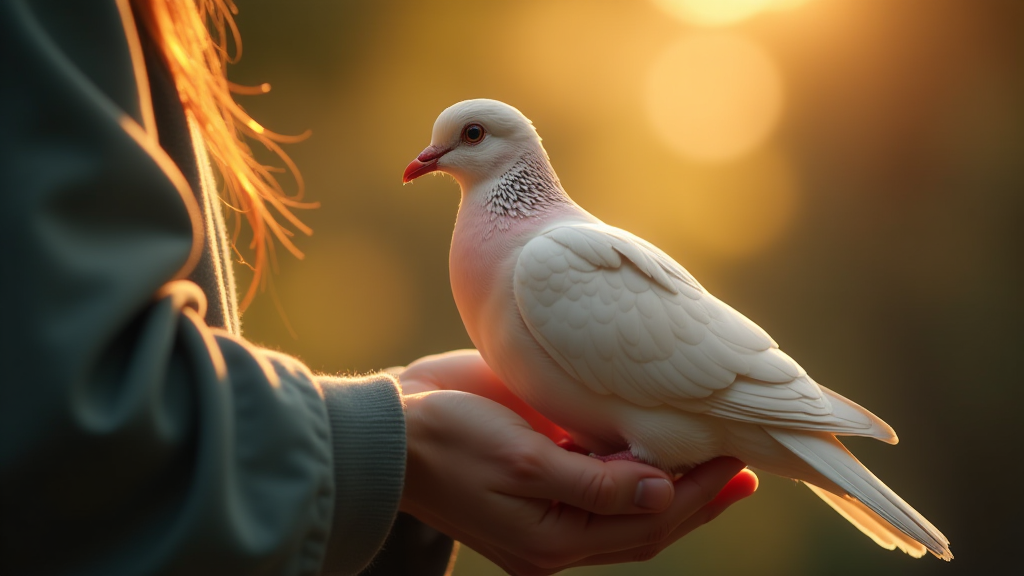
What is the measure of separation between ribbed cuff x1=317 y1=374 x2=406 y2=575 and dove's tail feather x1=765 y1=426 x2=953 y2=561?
24.9 inches

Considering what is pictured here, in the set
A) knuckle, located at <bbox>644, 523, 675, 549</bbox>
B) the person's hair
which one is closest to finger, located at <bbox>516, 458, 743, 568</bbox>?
knuckle, located at <bbox>644, 523, 675, 549</bbox>

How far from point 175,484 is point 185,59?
544 millimetres

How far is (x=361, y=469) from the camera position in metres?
0.82

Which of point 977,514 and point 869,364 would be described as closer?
point 977,514

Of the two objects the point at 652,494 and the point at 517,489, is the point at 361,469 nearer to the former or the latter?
the point at 517,489

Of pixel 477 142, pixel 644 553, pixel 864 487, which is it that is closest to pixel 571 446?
pixel 644 553

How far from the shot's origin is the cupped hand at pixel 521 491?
3.26ft

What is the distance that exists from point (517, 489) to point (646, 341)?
0.31m

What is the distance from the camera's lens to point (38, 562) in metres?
0.59

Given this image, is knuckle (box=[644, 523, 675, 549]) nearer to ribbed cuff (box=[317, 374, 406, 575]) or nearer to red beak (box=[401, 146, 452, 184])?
ribbed cuff (box=[317, 374, 406, 575])

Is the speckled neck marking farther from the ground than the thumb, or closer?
farther from the ground

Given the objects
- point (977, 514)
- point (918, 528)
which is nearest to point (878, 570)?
point (977, 514)

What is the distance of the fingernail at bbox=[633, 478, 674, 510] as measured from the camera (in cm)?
104

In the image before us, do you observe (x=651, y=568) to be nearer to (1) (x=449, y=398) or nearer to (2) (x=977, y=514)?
(2) (x=977, y=514)
